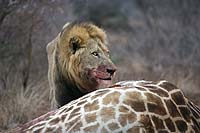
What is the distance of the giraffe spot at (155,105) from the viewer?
4805mm

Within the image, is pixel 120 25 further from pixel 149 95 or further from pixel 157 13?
pixel 149 95

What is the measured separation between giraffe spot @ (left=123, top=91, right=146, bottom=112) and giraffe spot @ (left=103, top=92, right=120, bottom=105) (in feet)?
0.22

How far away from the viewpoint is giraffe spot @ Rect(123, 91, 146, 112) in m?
4.80

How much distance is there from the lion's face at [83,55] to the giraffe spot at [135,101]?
1465 millimetres

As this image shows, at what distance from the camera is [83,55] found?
6480 millimetres

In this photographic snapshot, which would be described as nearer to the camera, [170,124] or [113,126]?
[113,126]

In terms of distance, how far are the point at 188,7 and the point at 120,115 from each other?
44.3ft

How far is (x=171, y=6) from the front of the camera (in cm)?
2083

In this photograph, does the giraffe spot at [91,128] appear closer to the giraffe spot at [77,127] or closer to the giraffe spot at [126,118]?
the giraffe spot at [77,127]

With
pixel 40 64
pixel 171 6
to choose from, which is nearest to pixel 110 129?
pixel 40 64

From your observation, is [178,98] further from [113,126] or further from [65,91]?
[65,91]

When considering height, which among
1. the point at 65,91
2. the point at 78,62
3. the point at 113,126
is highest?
the point at 78,62

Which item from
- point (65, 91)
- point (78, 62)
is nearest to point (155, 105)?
point (78, 62)

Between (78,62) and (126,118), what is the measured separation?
1849mm
